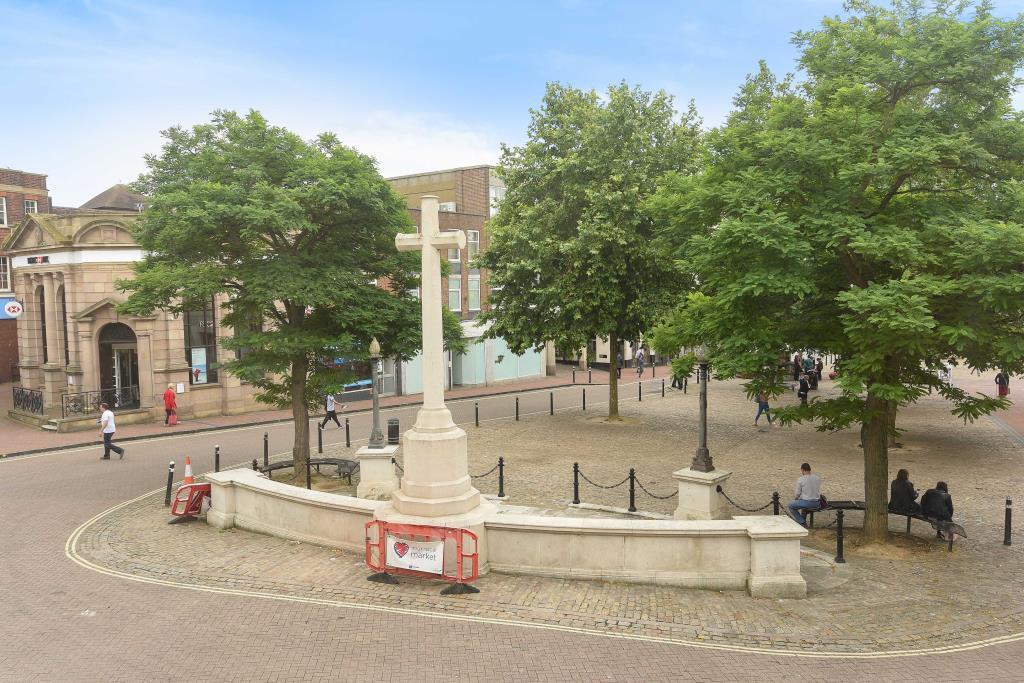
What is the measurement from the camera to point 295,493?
1223 cm

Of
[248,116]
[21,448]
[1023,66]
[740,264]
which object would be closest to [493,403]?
[21,448]

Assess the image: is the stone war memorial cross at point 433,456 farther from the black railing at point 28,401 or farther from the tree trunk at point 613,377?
the black railing at point 28,401

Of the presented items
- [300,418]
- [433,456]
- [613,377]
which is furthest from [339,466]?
[613,377]

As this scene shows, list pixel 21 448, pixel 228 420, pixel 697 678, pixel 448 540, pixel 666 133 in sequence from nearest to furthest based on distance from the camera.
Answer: pixel 697 678 < pixel 448 540 < pixel 21 448 < pixel 666 133 < pixel 228 420

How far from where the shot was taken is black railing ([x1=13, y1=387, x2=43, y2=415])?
92.6 ft

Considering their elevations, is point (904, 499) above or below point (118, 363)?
below

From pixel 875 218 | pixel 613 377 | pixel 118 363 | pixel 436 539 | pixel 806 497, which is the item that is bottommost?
pixel 806 497

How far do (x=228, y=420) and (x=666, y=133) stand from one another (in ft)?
65.0

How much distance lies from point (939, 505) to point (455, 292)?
3125 centimetres

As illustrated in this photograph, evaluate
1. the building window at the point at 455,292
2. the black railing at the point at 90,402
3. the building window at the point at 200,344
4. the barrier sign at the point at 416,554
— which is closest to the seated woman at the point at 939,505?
the barrier sign at the point at 416,554

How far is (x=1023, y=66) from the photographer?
1104 centimetres

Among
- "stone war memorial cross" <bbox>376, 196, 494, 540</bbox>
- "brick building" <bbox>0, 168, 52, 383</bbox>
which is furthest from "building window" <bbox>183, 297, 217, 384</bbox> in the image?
"stone war memorial cross" <bbox>376, 196, 494, 540</bbox>

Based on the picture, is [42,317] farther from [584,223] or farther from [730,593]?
[730,593]

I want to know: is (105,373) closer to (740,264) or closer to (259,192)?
(259,192)
